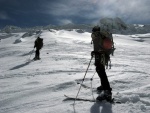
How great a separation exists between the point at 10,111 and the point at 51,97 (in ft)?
3.70

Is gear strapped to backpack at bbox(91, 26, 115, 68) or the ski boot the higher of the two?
gear strapped to backpack at bbox(91, 26, 115, 68)

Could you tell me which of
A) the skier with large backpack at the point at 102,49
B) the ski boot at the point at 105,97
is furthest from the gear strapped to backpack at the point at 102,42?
the ski boot at the point at 105,97

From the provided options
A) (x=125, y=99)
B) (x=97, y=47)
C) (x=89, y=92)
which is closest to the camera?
(x=125, y=99)

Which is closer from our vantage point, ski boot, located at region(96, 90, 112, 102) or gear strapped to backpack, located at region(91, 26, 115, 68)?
ski boot, located at region(96, 90, 112, 102)

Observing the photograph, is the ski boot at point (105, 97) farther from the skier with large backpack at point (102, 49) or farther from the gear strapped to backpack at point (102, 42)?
the gear strapped to backpack at point (102, 42)

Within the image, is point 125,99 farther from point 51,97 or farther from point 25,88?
point 25,88

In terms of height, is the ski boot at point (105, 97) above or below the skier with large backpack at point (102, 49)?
below

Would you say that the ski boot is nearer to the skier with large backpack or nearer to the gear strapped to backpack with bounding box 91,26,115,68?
the skier with large backpack

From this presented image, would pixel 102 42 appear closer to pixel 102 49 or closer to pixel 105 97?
pixel 102 49

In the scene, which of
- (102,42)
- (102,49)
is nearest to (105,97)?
(102,49)

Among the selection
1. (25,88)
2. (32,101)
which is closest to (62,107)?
(32,101)

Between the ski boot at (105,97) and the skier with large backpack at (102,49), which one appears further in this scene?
the skier with large backpack at (102,49)

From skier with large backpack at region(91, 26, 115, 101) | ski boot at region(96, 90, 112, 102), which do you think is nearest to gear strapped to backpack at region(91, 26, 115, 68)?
skier with large backpack at region(91, 26, 115, 101)

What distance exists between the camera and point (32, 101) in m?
5.79
